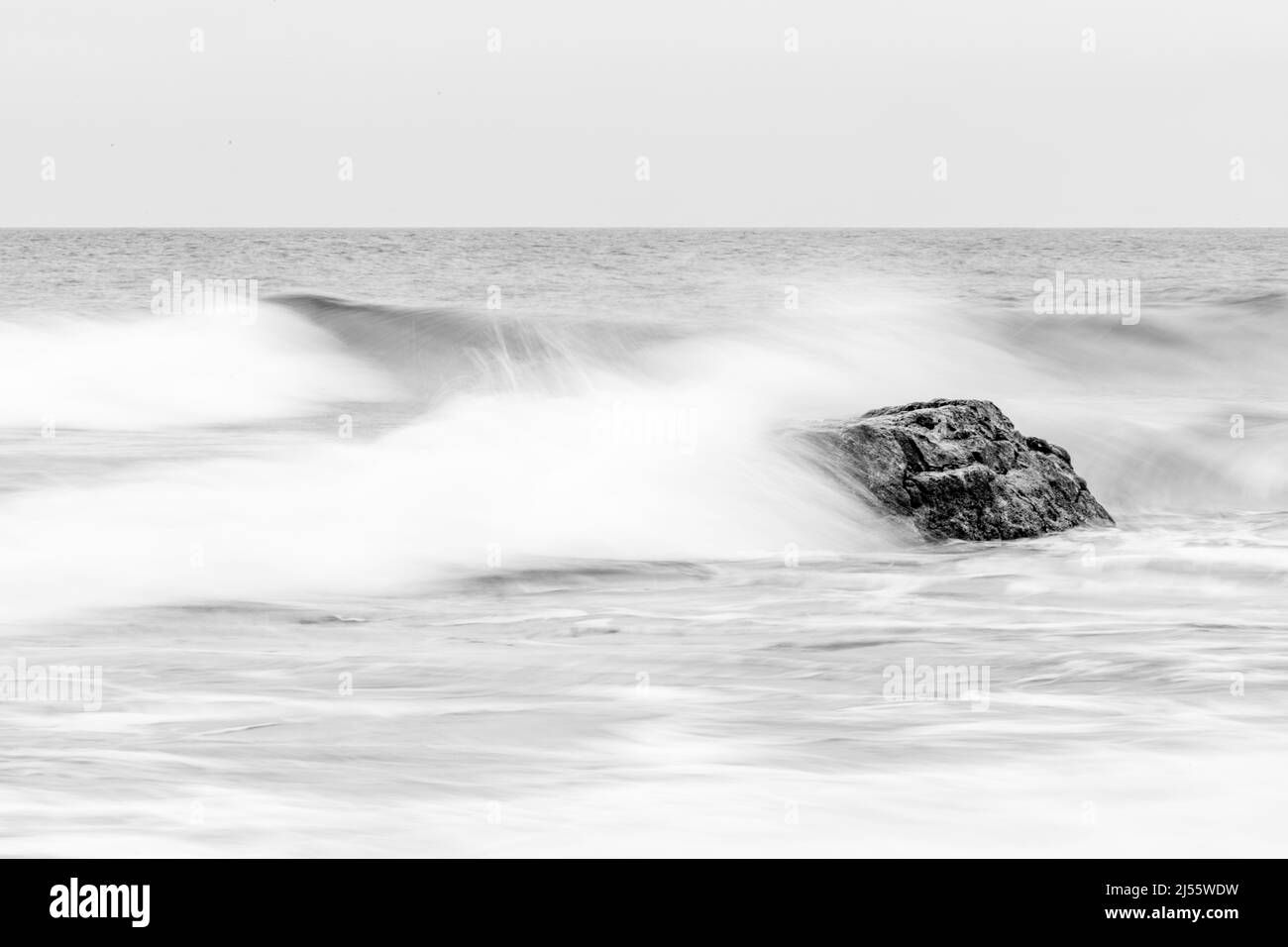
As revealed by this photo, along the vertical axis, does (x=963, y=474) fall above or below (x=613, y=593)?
above

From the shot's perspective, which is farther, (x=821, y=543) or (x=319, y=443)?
(x=319, y=443)

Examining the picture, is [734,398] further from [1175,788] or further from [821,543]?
[1175,788]

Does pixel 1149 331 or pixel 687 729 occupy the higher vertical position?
pixel 1149 331

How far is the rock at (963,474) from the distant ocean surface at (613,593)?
224mm

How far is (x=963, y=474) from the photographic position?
1015 centimetres

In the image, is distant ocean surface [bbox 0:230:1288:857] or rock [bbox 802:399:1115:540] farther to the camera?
rock [bbox 802:399:1115:540]

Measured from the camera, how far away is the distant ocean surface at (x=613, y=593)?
492cm

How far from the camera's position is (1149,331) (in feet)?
66.7

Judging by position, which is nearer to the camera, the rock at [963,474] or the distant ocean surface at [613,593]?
the distant ocean surface at [613,593]

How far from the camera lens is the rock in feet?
33.1

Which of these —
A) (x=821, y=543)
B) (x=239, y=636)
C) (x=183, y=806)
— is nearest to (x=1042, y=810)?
(x=183, y=806)

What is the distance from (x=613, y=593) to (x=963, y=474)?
268cm

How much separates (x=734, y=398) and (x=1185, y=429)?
13.3 feet

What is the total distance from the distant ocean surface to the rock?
0.22 m
